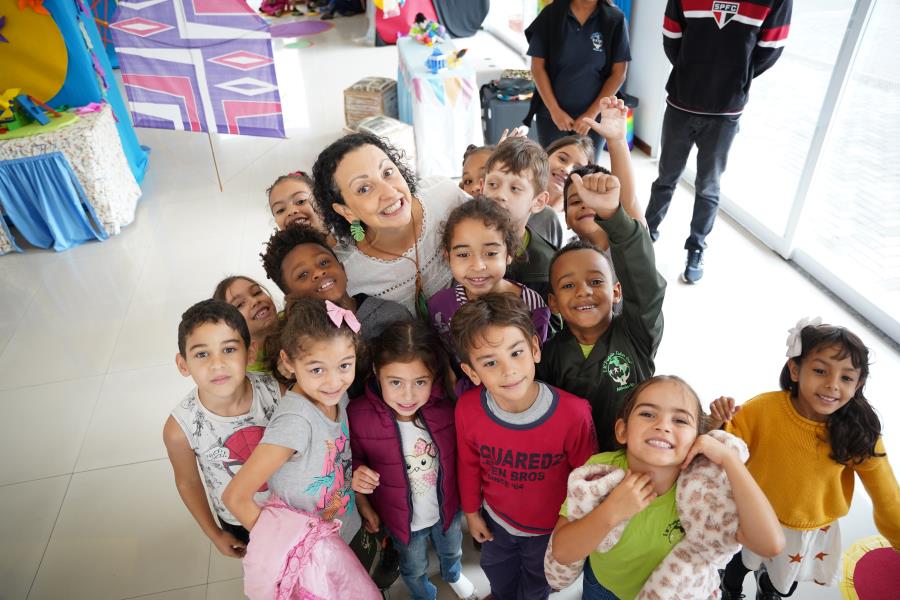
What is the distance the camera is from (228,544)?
5.82 feet

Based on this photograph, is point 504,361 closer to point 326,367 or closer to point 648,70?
point 326,367

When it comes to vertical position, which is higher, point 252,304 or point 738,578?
point 252,304

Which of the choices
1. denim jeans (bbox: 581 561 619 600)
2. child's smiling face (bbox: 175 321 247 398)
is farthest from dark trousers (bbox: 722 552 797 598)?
child's smiling face (bbox: 175 321 247 398)

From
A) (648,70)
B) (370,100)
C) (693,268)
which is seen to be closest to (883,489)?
(693,268)

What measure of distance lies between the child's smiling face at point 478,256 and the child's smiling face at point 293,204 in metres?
0.70

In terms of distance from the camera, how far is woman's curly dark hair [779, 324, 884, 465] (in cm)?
148

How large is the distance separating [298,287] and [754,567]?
1.54 m

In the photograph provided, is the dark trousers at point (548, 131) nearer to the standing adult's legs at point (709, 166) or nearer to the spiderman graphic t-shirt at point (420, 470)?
the standing adult's legs at point (709, 166)

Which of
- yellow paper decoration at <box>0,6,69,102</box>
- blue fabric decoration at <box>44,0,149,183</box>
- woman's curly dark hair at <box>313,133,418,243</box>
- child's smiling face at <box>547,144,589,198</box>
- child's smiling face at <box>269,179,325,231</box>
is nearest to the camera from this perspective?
woman's curly dark hair at <box>313,133,418,243</box>

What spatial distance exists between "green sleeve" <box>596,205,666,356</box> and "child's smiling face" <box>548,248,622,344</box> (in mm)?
85

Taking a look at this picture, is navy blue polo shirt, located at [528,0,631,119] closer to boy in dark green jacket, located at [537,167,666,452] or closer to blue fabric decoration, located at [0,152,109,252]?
boy in dark green jacket, located at [537,167,666,452]

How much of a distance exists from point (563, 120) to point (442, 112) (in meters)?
1.35

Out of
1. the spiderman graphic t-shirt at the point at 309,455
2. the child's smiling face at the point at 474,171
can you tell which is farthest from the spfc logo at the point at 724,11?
the spiderman graphic t-shirt at the point at 309,455

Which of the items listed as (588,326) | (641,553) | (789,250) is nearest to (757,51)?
(789,250)
